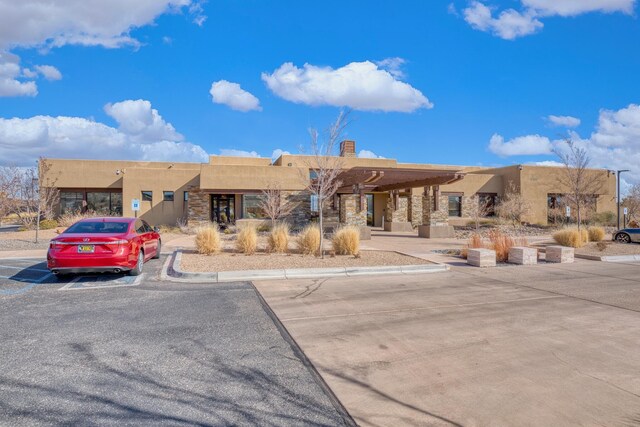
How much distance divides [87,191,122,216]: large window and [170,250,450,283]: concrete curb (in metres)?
21.6

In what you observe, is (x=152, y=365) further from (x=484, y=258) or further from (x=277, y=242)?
(x=484, y=258)

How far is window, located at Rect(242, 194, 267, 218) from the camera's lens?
2775 centimetres

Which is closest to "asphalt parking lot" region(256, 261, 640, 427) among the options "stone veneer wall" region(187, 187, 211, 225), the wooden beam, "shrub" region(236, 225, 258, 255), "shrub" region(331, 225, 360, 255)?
"shrub" region(331, 225, 360, 255)

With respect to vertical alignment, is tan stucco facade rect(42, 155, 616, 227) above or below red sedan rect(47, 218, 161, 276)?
above

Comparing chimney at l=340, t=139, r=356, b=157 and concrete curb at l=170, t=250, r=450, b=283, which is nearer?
→ concrete curb at l=170, t=250, r=450, b=283

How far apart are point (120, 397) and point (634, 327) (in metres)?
6.55

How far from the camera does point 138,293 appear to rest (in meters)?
8.00

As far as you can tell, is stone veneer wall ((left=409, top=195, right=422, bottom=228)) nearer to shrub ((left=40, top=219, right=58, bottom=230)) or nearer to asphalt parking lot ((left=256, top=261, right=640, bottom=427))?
asphalt parking lot ((left=256, top=261, right=640, bottom=427))

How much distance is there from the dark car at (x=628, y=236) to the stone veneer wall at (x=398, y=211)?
1345cm

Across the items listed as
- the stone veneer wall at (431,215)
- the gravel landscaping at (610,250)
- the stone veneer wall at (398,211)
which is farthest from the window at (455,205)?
the gravel landscaping at (610,250)

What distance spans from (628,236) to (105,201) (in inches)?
1258

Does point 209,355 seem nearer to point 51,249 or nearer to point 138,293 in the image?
point 138,293

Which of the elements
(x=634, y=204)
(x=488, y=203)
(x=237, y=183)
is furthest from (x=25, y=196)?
(x=634, y=204)

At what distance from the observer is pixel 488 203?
109 feet
